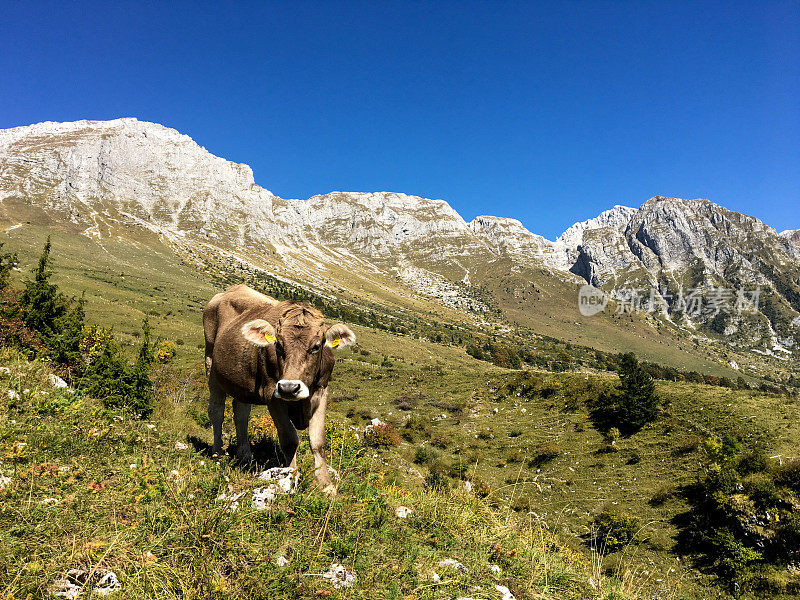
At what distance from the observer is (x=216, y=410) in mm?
7613

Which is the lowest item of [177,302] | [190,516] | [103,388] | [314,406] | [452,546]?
[177,302]

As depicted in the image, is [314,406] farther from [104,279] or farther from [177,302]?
[104,279]

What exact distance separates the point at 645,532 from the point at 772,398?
642 inches

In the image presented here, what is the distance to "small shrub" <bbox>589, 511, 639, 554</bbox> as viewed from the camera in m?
14.5

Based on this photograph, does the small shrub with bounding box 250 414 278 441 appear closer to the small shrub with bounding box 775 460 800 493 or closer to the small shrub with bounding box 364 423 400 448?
the small shrub with bounding box 364 423 400 448

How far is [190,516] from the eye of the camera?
3.70 m

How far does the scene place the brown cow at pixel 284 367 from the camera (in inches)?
203

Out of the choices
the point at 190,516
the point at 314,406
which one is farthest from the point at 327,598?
the point at 314,406

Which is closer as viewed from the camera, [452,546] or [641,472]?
[452,546]

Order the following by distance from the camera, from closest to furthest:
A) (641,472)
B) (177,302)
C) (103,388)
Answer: (103,388), (641,472), (177,302)

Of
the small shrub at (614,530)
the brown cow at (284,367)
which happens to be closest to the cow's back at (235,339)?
the brown cow at (284,367)

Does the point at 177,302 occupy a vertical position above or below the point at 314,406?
below

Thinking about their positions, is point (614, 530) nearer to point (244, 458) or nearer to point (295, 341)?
point (244, 458)

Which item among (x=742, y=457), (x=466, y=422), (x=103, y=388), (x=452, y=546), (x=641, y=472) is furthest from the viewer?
(x=466, y=422)
